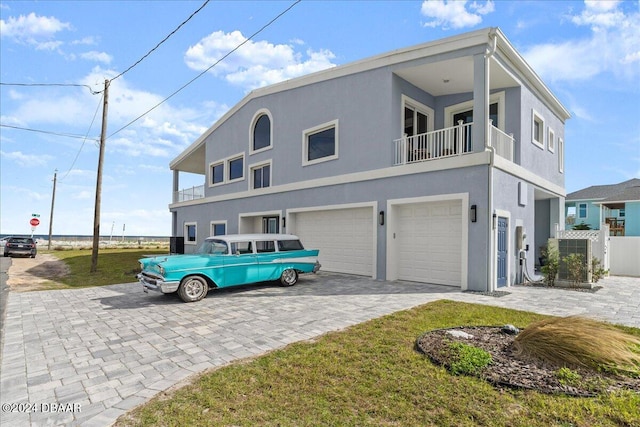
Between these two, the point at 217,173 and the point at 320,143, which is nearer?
the point at 320,143

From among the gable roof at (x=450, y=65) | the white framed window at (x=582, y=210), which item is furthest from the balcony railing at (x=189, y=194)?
the white framed window at (x=582, y=210)

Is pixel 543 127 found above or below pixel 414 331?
above

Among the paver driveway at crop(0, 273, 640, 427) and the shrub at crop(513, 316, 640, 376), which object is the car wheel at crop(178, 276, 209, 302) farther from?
the shrub at crop(513, 316, 640, 376)

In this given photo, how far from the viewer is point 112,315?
6941 mm

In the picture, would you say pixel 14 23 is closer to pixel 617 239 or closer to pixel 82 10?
pixel 82 10

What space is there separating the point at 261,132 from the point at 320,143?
4472 mm

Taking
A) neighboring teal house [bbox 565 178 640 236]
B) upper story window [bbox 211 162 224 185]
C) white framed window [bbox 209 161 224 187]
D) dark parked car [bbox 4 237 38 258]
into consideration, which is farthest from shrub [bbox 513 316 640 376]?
dark parked car [bbox 4 237 38 258]

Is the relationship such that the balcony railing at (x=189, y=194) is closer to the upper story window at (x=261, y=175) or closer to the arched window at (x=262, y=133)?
the upper story window at (x=261, y=175)

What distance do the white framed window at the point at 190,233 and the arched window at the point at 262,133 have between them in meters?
7.43

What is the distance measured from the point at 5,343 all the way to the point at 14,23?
32.3 ft

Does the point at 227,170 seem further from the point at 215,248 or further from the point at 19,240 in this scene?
the point at 19,240

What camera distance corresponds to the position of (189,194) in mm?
23609

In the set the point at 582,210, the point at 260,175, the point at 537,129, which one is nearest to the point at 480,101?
the point at 537,129

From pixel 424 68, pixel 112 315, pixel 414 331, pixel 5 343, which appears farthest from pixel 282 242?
pixel 424 68
